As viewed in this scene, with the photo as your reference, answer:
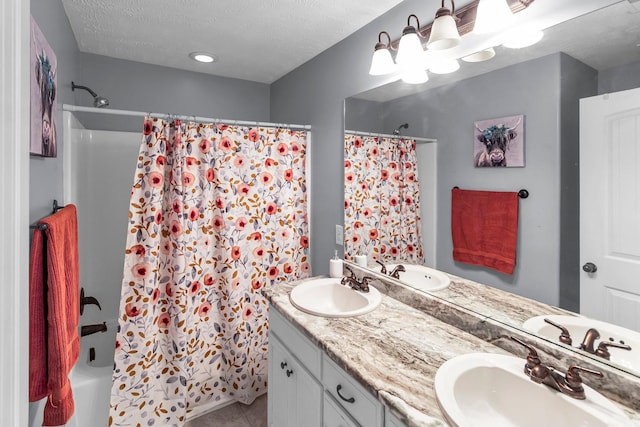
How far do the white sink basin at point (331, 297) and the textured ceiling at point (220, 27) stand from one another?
Answer: 4.91 ft

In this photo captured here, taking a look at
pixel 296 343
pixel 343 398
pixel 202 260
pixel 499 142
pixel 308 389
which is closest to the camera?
pixel 343 398

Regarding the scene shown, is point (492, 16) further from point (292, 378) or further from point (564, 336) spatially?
point (292, 378)

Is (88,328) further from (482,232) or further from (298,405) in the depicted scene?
(482,232)

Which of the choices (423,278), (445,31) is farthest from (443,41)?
(423,278)

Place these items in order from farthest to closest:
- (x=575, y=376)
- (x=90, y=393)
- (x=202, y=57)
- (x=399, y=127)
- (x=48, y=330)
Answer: (x=202, y=57)
(x=90, y=393)
(x=399, y=127)
(x=48, y=330)
(x=575, y=376)

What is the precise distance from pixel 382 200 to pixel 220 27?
1416 mm

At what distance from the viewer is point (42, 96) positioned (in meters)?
1.24

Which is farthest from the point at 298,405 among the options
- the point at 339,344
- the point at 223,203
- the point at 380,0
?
the point at 380,0

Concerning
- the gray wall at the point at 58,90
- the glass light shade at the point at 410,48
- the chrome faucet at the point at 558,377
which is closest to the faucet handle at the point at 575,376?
the chrome faucet at the point at 558,377

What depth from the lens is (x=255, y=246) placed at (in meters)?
2.28

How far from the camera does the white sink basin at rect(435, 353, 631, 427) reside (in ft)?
2.88

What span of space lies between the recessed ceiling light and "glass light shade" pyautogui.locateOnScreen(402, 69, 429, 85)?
151 centimetres

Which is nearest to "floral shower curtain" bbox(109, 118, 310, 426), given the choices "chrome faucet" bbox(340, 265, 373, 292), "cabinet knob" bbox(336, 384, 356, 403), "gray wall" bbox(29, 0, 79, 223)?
"gray wall" bbox(29, 0, 79, 223)
